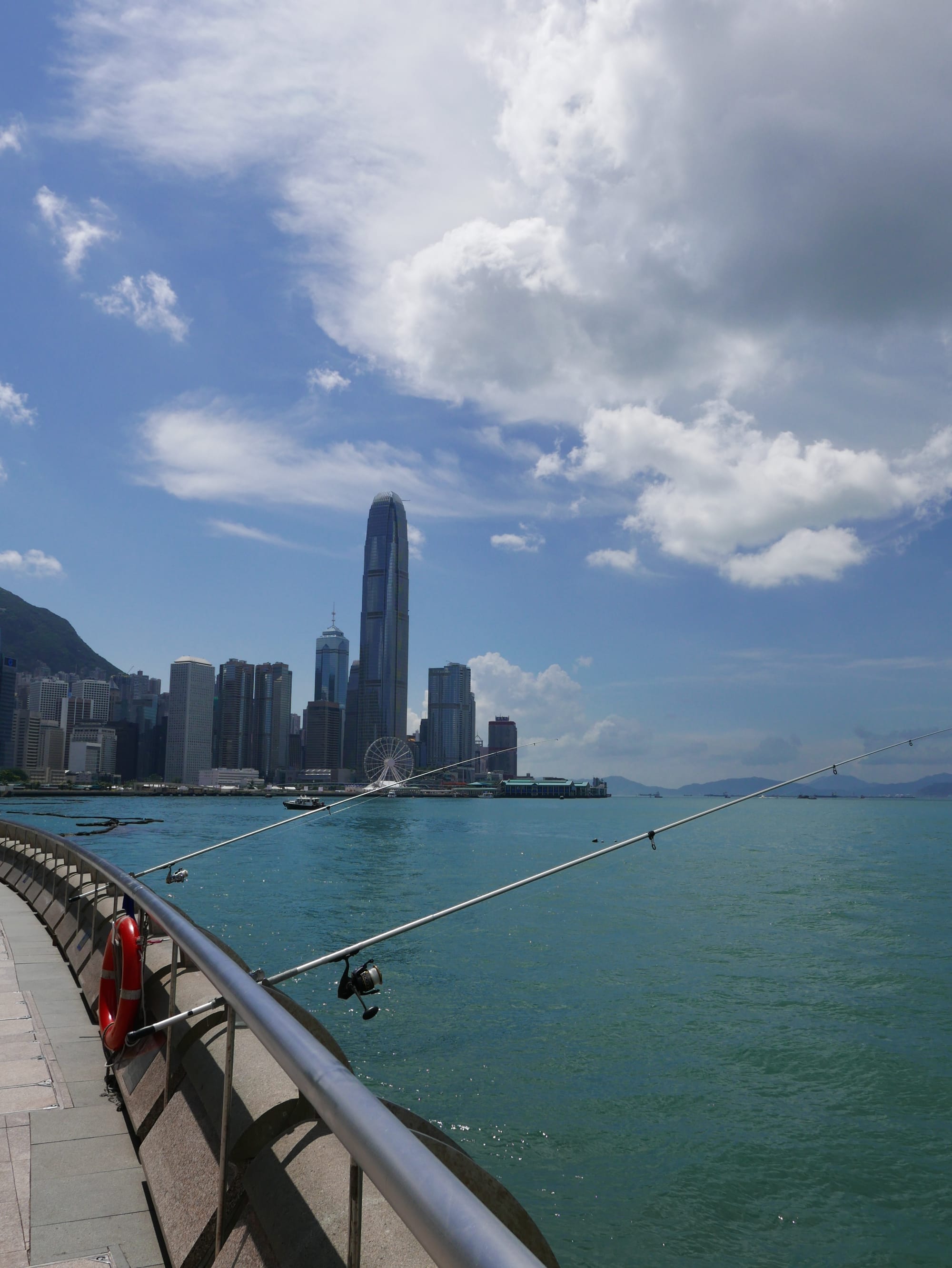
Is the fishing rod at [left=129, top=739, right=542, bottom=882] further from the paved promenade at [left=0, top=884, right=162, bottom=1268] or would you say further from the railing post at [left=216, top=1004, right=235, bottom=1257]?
the railing post at [left=216, top=1004, right=235, bottom=1257]

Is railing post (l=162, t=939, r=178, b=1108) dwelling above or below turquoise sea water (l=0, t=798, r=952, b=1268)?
above

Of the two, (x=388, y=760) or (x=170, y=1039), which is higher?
(x=388, y=760)

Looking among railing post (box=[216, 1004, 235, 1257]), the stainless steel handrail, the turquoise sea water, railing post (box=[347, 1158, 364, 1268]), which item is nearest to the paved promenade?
railing post (box=[216, 1004, 235, 1257])

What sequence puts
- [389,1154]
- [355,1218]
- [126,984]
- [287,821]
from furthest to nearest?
[287,821] < [126,984] < [355,1218] < [389,1154]

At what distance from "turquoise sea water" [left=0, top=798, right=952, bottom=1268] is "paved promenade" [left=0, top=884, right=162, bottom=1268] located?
431cm

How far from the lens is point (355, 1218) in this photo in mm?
2311

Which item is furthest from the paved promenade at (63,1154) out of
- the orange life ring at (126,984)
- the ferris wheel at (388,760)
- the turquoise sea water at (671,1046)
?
the ferris wheel at (388,760)

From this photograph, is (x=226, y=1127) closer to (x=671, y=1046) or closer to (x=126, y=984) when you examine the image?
(x=126, y=984)

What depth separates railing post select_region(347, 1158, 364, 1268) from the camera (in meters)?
2.26

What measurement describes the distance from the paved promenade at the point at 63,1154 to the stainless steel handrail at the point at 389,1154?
5.64ft

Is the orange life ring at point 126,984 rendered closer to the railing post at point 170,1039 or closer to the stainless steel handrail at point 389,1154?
the railing post at point 170,1039

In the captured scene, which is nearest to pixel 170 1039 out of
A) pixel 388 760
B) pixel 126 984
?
pixel 126 984

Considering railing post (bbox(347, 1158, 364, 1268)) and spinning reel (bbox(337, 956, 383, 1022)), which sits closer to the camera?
railing post (bbox(347, 1158, 364, 1268))

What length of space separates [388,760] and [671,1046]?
125m
